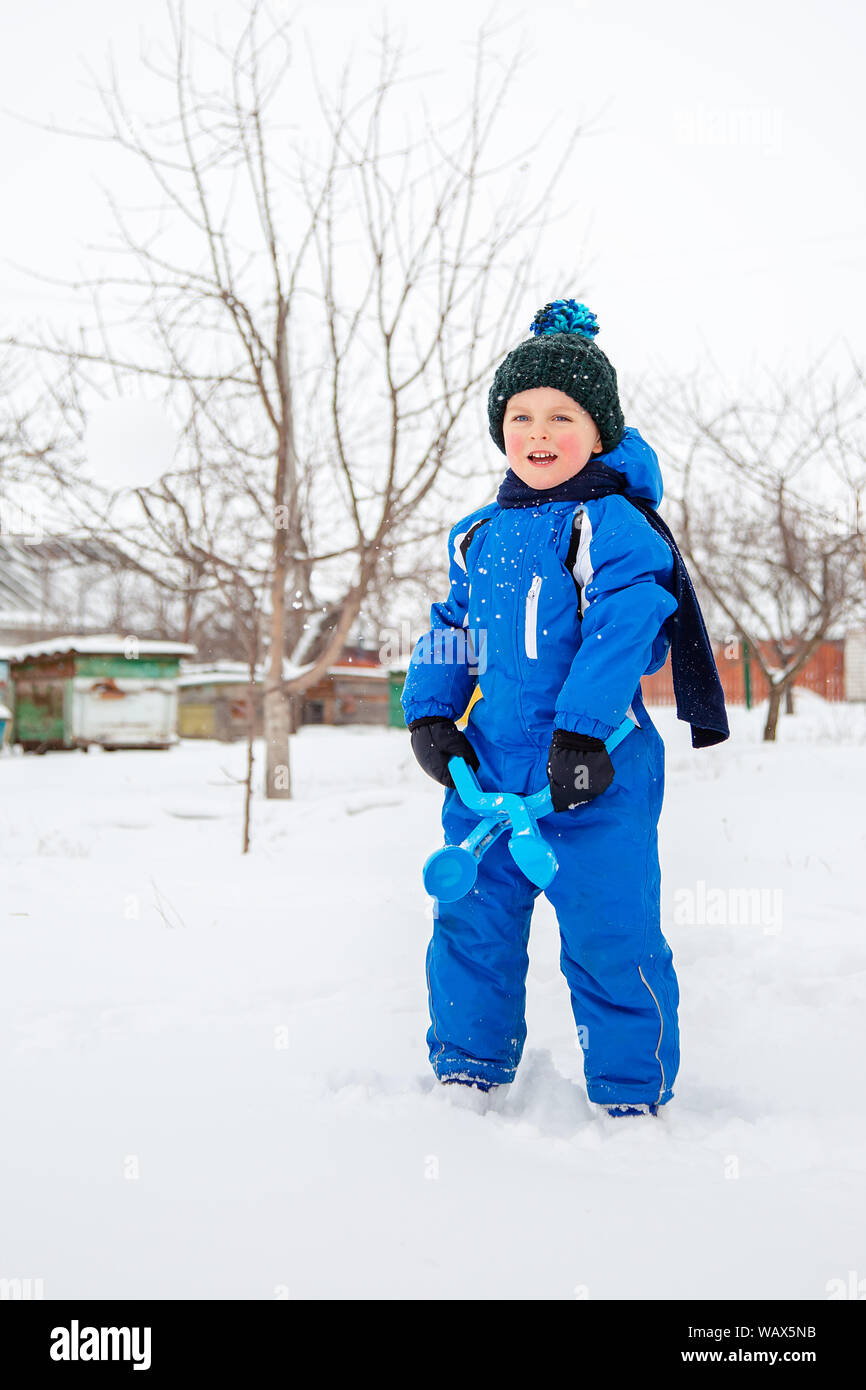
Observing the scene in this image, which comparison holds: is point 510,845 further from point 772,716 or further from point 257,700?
point 257,700

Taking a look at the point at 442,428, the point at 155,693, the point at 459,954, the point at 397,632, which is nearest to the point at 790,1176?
the point at 459,954

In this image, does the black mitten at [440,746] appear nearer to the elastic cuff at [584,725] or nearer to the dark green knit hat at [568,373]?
the elastic cuff at [584,725]

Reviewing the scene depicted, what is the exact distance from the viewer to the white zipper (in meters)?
1.94

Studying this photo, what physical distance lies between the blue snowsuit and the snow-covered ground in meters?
0.15

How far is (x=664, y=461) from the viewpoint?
9992 mm

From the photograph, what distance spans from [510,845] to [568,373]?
0.99m

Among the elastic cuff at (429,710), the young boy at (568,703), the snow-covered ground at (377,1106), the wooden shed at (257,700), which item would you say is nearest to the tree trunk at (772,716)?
the wooden shed at (257,700)

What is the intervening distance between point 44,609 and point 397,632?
3194 cm

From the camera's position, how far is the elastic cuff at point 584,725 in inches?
69.2

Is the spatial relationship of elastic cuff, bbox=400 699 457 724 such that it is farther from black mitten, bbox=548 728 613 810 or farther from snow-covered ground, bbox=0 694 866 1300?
snow-covered ground, bbox=0 694 866 1300

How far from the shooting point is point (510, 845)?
185 centimetres

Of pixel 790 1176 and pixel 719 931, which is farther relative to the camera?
pixel 719 931

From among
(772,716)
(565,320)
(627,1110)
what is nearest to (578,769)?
(627,1110)

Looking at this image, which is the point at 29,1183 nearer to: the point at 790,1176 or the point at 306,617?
the point at 790,1176
